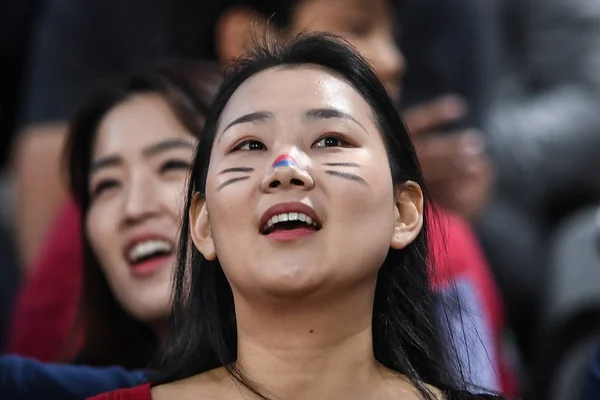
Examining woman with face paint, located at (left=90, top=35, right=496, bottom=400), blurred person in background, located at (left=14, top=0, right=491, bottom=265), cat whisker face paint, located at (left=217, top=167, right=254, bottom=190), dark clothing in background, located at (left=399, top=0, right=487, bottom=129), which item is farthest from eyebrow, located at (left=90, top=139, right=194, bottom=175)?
dark clothing in background, located at (left=399, top=0, right=487, bottom=129)

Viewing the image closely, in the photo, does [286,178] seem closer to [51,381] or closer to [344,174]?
[344,174]

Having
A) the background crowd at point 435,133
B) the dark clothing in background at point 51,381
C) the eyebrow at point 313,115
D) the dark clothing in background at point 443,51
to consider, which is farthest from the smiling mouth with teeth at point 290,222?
the dark clothing in background at point 443,51

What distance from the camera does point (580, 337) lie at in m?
2.02

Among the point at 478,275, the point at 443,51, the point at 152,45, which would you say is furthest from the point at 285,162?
the point at 443,51

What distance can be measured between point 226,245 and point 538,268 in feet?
4.40

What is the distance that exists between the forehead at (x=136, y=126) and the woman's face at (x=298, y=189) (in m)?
0.37

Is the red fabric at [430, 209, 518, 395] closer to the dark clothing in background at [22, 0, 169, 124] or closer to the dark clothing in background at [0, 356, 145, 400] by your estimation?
the dark clothing in background at [0, 356, 145, 400]

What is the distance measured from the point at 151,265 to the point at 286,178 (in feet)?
1.65

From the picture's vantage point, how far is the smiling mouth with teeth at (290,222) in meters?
1.15

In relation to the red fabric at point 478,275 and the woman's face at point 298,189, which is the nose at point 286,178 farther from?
the red fabric at point 478,275

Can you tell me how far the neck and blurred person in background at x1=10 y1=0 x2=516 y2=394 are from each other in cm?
59

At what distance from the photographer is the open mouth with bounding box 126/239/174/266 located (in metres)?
1.60

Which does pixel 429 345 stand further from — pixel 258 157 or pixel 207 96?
pixel 207 96

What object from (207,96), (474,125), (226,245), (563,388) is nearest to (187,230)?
(226,245)
